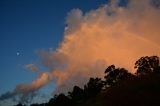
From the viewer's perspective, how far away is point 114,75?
472 ft

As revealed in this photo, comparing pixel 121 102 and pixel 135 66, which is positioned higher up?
pixel 135 66

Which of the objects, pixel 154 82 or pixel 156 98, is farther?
pixel 154 82

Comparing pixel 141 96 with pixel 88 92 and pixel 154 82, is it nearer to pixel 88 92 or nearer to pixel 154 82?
pixel 154 82

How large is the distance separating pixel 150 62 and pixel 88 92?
3216cm

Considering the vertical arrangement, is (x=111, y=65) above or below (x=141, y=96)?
above

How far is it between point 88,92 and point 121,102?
68220mm

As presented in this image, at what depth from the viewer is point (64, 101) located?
141 metres

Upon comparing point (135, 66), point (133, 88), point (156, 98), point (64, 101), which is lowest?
point (156, 98)

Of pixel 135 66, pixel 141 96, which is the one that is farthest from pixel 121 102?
pixel 135 66

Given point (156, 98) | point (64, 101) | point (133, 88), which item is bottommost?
point (156, 98)

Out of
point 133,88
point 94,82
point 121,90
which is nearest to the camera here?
point 133,88

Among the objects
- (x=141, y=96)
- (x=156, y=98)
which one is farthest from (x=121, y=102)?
(x=156, y=98)

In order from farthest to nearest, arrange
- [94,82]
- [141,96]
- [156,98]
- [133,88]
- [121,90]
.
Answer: [94,82] < [121,90] < [133,88] < [141,96] < [156,98]

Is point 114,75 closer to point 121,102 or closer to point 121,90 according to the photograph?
point 121,90
